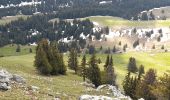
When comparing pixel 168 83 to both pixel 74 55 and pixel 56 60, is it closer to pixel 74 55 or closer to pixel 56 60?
pixel 56 60

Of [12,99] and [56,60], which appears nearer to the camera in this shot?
[12,99]

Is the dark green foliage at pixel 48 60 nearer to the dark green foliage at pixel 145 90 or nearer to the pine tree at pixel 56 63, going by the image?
the pine tree at pixel 56 63

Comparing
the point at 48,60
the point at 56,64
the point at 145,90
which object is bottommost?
the point at 145,90

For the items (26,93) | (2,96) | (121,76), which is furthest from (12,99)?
(121,76)

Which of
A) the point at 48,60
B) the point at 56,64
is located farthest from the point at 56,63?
the point at 48,60

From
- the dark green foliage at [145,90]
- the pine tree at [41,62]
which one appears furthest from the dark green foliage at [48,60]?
the dark green foliage at [145,90]

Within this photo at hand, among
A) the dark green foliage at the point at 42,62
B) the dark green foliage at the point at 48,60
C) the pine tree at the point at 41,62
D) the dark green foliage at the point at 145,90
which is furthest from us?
the dark green foliage at the point at 48,60

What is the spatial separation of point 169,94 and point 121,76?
398ft

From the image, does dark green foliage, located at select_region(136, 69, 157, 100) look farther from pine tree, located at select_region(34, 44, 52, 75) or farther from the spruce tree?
pine tree, located at select_region(34, 44, 52, 75)

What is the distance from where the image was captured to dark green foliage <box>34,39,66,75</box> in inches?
4031

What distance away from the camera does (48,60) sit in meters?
109

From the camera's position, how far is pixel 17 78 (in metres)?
55.5

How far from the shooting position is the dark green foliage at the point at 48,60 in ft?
336

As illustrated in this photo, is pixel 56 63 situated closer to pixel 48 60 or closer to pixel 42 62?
pixel 48 60
